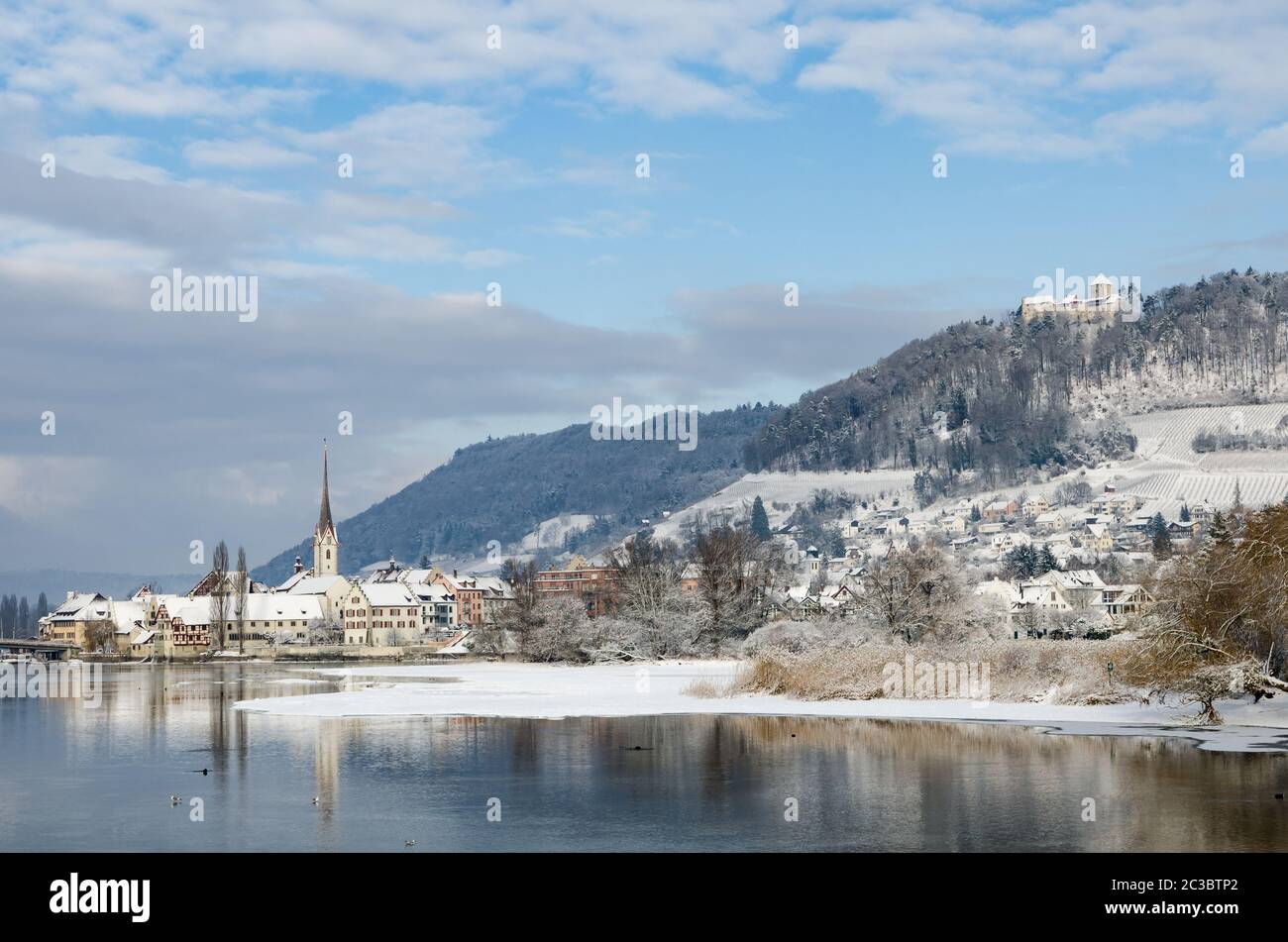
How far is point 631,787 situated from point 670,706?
24704 mm

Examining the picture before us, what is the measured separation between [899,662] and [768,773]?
83.7 feet

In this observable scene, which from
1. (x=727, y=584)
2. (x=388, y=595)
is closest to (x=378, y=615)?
(x=388, y=595)

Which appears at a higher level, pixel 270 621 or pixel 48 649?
pixel 270 621

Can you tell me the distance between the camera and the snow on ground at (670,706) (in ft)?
144

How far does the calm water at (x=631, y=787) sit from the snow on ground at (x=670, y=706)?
9.32ft

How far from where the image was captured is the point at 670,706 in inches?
2283

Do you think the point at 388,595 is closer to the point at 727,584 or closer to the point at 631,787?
the point at 727,584

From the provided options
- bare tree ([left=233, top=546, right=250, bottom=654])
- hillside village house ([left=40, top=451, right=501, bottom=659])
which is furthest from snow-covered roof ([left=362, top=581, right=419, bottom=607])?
bare tree ([left=233, top=546, right=250, bottom=654])

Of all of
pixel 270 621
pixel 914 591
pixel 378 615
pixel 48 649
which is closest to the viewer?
pixel 914 591

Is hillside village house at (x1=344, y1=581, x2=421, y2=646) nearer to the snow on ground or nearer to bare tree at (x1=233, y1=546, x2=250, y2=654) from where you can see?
bare tree at (x1=233, y1=546, x2=250, y2=654)

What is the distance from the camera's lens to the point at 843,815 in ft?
94.8
